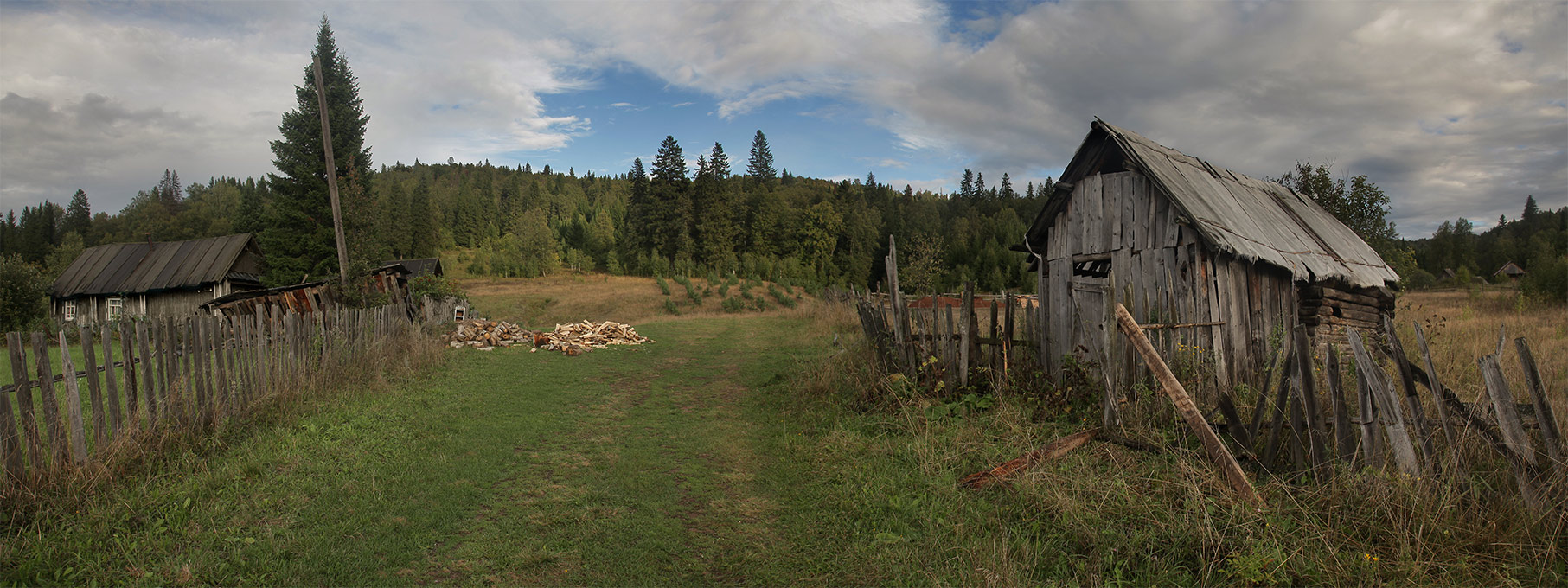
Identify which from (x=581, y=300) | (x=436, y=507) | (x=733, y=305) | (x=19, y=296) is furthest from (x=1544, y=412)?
(x=581, y=300)

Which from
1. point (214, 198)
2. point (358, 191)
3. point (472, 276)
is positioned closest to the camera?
point (358, 191)

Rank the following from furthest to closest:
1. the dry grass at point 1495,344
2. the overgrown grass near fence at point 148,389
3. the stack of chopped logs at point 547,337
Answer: the stack of chopped logs at point 547,337
the dry grass at point 1495,344
the overgrown grass near fence at point 148,389

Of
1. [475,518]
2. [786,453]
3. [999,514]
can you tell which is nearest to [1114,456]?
[999,514]

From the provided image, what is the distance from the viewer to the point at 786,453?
6844mm

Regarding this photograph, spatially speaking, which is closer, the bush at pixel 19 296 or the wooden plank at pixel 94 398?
the wooden plank at pixel 94 398

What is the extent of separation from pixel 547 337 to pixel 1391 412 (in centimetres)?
1765

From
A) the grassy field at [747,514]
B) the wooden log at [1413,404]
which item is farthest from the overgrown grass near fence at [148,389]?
the wooden log at [1413,404]

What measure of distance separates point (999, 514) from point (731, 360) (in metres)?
10.9

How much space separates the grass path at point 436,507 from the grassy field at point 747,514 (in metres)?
0.02

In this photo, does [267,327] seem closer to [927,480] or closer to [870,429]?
[870,429]

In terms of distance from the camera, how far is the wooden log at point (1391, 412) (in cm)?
389

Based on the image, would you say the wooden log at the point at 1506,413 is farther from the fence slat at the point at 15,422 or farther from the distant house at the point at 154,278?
the distant house at the point at 154,278

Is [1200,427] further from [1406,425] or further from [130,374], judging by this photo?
[130,374]

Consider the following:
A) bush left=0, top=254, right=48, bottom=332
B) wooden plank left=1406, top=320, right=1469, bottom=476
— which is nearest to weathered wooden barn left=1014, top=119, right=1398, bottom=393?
wooden plank left=1406, top=320, right=1469, bottom=476
